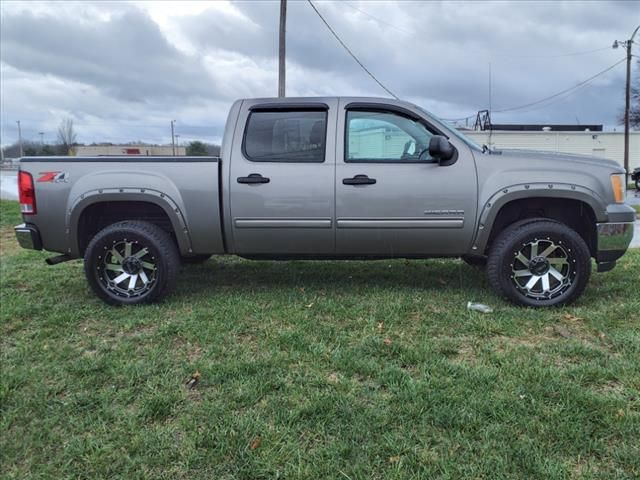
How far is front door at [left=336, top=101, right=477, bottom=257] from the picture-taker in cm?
442

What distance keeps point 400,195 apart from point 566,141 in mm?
34710

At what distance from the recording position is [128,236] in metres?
4.53

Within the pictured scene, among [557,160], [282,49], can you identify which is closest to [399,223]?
[557,160]

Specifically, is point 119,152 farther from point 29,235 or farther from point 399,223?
point 399,223

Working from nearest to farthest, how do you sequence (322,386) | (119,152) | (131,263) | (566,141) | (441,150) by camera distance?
1. (322,386)
2. (441,150)
3. (131,263)
4. (119,152)
5. (566,141)

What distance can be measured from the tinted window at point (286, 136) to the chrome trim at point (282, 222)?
54 cm

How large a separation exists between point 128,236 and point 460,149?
3036mm

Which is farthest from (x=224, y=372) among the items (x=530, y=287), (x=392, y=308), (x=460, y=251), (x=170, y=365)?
(x=530, y=287)

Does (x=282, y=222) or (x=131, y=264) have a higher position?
(x=282, y=222)

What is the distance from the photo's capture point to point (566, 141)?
34562 mm

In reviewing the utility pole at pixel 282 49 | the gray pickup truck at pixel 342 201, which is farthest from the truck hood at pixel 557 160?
the utility pole at pixel 282 49

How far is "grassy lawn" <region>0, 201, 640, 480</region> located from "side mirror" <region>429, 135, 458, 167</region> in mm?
1265

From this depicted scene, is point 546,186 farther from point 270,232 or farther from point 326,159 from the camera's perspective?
point 270,232

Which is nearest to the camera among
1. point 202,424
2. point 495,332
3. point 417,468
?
point 417,468
